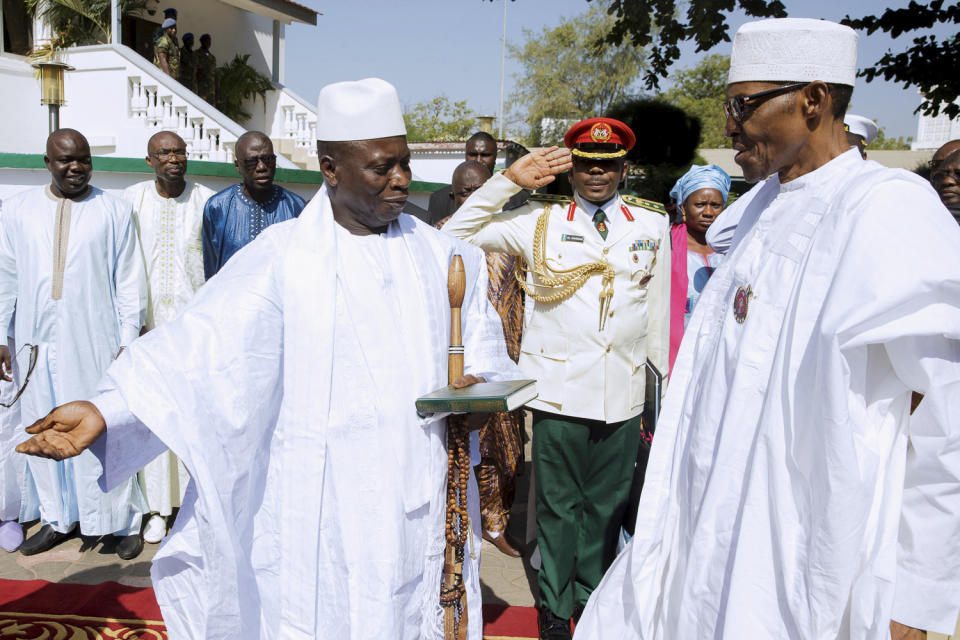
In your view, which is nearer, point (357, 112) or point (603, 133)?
point (357, 112)

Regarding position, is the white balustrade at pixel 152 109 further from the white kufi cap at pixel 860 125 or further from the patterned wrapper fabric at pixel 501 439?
the white kufi cap at pixel 860 125

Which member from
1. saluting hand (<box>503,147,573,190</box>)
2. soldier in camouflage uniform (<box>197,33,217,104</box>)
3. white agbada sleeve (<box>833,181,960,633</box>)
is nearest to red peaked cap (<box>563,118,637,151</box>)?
saluting hand (<box>503,147,573,190</box>)

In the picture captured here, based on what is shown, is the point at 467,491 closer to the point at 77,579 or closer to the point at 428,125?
the point at 77,579

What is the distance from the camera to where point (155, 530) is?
4645mm

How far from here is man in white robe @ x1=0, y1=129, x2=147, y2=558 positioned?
170 inches

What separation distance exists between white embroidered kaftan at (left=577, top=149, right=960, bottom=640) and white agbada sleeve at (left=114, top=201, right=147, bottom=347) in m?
3.50

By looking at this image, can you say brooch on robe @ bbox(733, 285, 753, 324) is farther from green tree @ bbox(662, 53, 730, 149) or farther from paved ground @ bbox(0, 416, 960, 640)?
green tree @ bbox(662, 53, 730, 149)

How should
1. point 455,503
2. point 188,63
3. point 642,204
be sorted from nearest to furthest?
point 455,503 < point 642,204 < point 188,63

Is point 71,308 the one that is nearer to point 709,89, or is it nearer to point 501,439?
point 501,439

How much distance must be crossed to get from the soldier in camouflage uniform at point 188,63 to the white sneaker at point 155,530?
1318 centimetres

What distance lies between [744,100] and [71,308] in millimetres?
3801

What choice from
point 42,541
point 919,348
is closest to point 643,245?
point 919,348

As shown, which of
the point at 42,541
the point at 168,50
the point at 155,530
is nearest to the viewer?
the point at 42,541

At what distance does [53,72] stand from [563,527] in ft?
26.0
